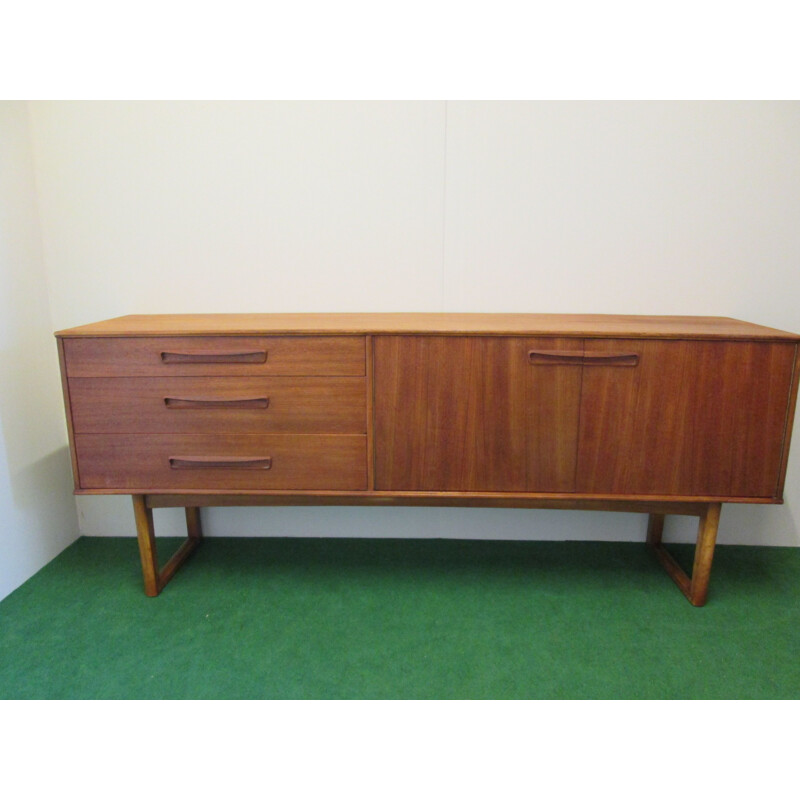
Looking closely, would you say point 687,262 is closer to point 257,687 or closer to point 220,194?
point 220,194

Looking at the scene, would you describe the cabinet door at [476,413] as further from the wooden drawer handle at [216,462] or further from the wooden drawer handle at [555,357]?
the wooden drawer handle at [216,462]

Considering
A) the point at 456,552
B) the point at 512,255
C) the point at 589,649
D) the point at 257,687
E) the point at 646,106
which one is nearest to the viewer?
the point at 257,687

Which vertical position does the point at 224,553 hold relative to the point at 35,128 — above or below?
below

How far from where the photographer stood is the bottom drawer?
1666 millimetres

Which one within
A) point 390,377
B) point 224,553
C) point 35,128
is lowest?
point 224,553

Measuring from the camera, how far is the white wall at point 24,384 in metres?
1.84

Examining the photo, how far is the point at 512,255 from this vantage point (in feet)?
6.51

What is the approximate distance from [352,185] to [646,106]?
39.4 inches

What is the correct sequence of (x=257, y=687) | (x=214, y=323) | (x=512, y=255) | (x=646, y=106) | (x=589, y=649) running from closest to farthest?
1. (x=257, y=687)
2. (x=589, y=649)
3. (x=214, y=323)
4. (x=646, y=106)
5. (x=512, y=255)

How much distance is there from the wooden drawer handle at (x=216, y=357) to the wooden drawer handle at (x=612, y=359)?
91cm

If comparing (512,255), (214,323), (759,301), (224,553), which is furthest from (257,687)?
(759,301)

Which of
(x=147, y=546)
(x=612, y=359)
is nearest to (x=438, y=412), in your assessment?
(x=612, y=359)

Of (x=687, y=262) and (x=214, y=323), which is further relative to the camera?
(x=687, y=262)

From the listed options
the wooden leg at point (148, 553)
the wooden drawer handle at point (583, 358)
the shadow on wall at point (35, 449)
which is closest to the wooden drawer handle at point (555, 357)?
the wooden drawer handle at point (583, 358)
